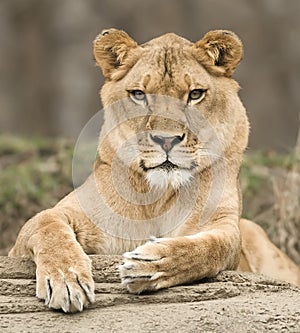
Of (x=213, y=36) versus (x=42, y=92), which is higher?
(x=213, y=36)

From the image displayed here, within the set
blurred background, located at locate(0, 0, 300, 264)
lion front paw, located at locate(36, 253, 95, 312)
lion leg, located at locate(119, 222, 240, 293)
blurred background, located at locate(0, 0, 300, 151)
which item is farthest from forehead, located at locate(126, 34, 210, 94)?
blurred background, located at locate(0, 0, 300, 151)

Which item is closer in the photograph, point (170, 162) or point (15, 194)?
point (170, 162)

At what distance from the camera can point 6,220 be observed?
591 centimetres

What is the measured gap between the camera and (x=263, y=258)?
14.6 ft

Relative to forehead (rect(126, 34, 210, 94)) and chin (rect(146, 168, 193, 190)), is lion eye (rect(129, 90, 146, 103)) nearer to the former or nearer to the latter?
forehead (rect(126, 34, 210, 94))

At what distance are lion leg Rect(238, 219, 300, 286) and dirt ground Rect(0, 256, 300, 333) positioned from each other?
3.29 ft

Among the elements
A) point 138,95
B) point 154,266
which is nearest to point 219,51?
point 138,95

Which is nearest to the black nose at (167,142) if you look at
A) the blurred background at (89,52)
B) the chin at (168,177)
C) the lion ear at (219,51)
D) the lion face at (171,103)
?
the lion face at (171,103)

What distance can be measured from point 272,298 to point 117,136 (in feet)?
3.23

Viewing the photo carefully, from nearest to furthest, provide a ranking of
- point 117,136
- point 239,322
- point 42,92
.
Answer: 1. point 239,322
2. point 117,136
3. point 42,92

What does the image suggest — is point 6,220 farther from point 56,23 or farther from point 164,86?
point 56,23

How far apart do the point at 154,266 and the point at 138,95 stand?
0.90 meters

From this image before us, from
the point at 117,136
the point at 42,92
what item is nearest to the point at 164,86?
the point at 117,136

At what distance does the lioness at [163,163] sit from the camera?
11.6 ft
